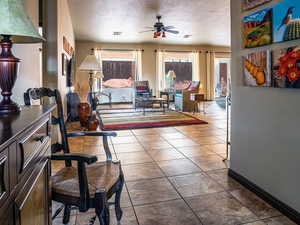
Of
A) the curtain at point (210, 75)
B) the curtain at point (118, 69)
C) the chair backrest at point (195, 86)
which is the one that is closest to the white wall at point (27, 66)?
the chair backrest at point (195, 86)

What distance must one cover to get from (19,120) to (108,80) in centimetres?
948

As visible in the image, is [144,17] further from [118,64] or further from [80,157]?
[80,157]

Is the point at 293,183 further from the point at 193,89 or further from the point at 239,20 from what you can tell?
the point at 193,89

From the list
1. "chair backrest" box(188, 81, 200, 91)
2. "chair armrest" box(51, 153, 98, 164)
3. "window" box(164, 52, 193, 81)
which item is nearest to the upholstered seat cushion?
"chair armrest" box(51, 153, 98, 164)

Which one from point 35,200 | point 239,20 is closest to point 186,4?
point 239,20

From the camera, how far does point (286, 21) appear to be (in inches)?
68.4

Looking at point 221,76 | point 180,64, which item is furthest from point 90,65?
point 221,76

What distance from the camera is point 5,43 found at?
108 centimetres

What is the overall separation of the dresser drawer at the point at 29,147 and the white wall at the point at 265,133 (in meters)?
1.64

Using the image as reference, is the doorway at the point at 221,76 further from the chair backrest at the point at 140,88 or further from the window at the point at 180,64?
the chair backrest at the point at 140,88

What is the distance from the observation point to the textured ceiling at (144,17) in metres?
5.01

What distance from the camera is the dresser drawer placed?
77 centimetres

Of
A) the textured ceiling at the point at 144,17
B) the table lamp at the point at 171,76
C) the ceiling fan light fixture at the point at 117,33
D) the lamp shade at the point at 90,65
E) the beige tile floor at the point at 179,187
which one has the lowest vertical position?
the beige tile floor at the point at 179,187

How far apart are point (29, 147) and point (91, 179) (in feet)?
2.30
